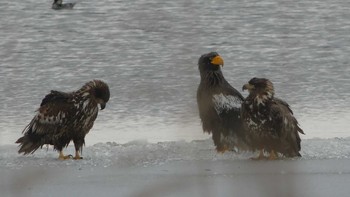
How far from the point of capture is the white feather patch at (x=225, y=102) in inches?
268

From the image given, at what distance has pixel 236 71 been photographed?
31.1 feet

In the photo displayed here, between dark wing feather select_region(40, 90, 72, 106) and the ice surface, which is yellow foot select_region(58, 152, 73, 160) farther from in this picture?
dark wing feather select_region(40, 90, 72, 106)

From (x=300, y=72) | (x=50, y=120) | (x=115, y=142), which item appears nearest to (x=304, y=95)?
(x=300, y=72)

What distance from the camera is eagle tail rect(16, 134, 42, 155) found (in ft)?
20.6

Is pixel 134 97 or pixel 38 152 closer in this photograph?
pixel 38 152

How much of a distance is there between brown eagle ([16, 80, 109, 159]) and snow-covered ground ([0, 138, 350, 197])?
0.11m

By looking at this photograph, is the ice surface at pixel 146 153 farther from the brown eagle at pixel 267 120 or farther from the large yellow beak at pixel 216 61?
the large yellow beak at pixel 216 61

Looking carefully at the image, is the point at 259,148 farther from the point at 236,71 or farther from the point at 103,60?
the point at 103,60

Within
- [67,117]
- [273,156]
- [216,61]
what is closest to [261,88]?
[273,156]

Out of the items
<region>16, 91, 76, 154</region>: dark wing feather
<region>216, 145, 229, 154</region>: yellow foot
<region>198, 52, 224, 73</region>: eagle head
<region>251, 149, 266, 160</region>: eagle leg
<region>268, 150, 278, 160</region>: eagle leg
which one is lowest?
<region>216, 145, 229, 154</region>: yellow foot

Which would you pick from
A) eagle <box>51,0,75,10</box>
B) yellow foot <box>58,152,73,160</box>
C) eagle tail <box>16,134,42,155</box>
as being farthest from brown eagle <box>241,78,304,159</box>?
eagle <box>51,0,75,10</box>

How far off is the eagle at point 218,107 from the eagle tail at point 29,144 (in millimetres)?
1098

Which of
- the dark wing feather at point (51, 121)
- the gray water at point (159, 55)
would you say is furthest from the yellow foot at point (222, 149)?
the dark wing feather at point (51, 121)

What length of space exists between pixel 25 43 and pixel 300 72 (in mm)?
3102
